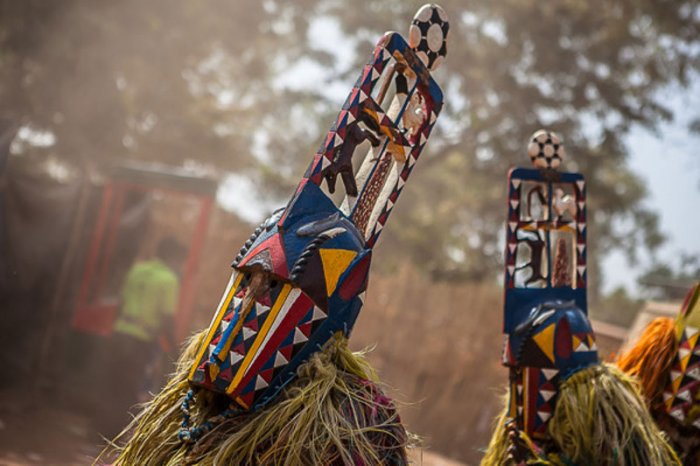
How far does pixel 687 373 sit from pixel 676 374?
5 centimetres

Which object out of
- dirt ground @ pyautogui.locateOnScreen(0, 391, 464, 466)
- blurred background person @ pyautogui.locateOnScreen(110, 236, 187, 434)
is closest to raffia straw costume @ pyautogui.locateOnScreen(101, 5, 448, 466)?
dirt ground @ pyautogui.locateOnScreen(0, 391, 464, 466)

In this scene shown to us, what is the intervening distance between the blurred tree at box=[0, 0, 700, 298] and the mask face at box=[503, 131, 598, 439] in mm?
8474

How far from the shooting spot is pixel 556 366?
2986 mm

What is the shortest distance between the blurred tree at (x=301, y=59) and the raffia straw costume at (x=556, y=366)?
8.53m

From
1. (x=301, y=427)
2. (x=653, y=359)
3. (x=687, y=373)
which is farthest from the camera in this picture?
(x=653, y=359)

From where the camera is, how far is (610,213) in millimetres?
14289

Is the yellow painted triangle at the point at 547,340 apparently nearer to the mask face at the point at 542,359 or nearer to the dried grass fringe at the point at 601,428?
the mask face at the point at 542,359

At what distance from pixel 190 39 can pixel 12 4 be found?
313 cm

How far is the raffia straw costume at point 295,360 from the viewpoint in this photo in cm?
195

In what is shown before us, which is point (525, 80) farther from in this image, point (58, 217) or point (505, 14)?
point (58, 217)

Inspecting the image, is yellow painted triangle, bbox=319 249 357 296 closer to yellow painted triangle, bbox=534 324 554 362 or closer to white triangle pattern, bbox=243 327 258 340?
white triangle pattern, bbox=243 327 258 340

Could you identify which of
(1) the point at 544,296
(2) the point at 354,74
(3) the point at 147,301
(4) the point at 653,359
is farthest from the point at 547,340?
(2) the point at 354,74

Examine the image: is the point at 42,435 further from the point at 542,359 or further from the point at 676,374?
the point at 676,374

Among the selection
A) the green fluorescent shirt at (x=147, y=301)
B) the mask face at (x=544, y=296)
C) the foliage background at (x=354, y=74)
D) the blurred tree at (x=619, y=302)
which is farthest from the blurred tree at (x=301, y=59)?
the blurred tree at (x=619, y=302)
